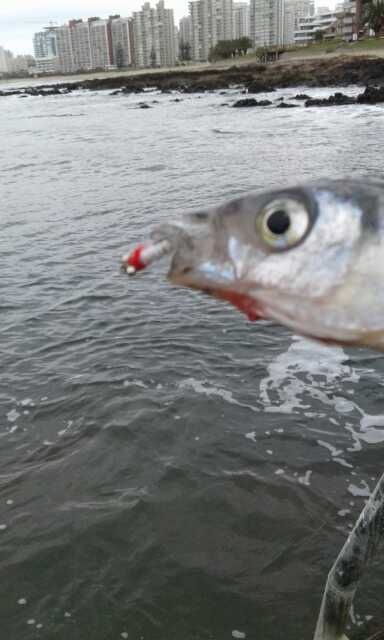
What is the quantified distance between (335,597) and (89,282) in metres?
7.45

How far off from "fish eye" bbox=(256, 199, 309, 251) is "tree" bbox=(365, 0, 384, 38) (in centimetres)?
10672

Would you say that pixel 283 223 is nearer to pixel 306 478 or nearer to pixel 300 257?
pixel 300 257

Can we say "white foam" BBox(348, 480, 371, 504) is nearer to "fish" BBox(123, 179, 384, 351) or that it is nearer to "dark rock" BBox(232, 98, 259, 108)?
"fish" BBox(123, 179, 384, 351)

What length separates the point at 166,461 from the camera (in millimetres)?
5000

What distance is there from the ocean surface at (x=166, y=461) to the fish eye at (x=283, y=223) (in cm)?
280

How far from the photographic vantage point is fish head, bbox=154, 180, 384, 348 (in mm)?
1739

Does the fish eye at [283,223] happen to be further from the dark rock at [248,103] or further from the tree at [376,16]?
the tree at [376,16]

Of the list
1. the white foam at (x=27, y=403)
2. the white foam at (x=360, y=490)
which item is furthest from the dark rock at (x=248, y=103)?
the white foam at (x=360, y=490)

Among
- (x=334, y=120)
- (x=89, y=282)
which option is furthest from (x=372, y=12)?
(x=89, y=282)

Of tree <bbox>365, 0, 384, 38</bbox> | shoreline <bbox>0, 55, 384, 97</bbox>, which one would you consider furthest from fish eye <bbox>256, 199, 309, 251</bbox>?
tree <bbox>365, 0, 384, 38</bbox>

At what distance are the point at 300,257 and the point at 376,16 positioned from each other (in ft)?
359

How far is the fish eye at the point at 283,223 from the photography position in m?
1.77

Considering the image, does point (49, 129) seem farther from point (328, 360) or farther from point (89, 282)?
point (328, 360)

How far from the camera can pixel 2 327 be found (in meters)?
7.95
